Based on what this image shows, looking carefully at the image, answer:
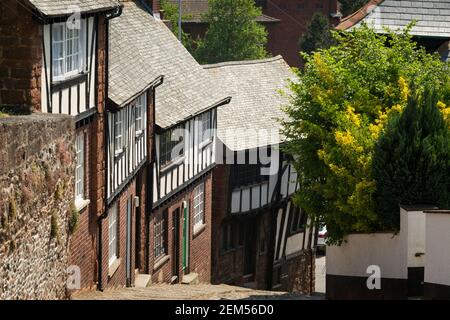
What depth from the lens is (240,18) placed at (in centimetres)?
8075

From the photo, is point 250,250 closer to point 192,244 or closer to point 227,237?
point 227,237

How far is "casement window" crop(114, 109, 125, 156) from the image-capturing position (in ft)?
90.8

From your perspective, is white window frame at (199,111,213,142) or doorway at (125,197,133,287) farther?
white window frame at (199,111,213,142)

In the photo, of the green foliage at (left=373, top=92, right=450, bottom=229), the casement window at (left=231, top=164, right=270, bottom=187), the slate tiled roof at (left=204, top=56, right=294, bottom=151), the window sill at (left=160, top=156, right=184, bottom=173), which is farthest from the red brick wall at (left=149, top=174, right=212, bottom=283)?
the green foliage at (left=373, top=92, right=450, bottom=229)

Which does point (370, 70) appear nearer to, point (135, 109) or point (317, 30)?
point (135, 109)

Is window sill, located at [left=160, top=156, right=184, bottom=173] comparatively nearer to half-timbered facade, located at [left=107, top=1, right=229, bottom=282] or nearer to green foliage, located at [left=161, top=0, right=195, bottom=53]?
half-timbered facade, located at [left=107, top=1, right=229, bottom=282]

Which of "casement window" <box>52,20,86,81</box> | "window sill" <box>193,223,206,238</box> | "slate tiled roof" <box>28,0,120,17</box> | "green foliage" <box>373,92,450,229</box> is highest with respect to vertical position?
"slate tiled roof" <box>28,0,120,17</box>

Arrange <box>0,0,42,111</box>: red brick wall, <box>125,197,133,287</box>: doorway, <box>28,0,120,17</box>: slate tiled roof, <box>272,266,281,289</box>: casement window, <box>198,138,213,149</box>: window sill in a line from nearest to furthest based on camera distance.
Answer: <box>28,0,120,17</box>: slate tiled roof
<box>0,0,42,111</box>: red brick wall
<box>125,197,133,287</box>: doorway
<box>198,138,213,149</box>: window sill
<box>272,266,281,289</box>: casement window

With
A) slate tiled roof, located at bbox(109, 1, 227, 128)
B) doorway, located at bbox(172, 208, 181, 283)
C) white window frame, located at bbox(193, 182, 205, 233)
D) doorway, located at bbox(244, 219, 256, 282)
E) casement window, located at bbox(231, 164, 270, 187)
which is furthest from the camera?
doorway, located at bbox(244, 219, 256, 282)


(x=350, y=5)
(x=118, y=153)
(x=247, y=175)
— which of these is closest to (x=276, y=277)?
(x=247, y=175)

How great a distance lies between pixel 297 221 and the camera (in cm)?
4800

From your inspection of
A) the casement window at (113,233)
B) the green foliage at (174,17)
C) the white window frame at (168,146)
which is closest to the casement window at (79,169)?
the casement window at (113,233)

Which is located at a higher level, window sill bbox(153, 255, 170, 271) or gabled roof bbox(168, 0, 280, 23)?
window sill bbox(153, 255, 170, 271)

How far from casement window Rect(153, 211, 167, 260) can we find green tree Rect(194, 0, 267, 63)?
4520 cm
